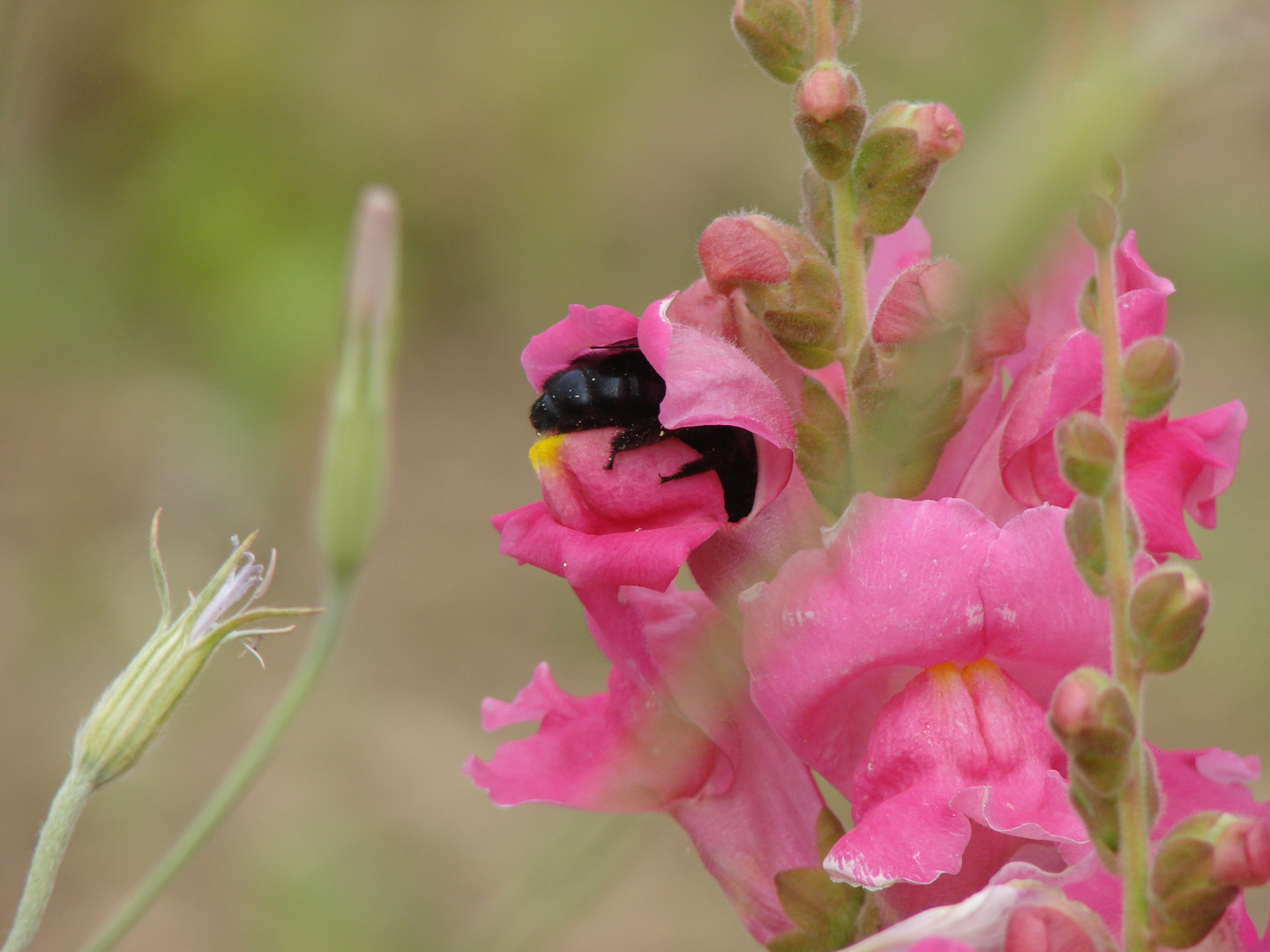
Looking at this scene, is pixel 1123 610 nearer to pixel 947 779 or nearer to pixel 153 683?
pixel 947 779

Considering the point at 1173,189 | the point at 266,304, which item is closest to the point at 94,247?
the point at 266,304

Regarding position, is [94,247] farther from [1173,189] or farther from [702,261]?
[1173,189]

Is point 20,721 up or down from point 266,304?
down

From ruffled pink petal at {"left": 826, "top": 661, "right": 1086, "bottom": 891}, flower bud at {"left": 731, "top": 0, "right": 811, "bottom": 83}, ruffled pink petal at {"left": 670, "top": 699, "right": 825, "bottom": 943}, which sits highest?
flower bud at {"left": 731, "top": 0, "right": 811, "bottom": 83}

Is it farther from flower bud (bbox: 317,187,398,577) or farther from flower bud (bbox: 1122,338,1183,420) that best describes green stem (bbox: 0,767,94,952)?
flower bud (bbox: 1122,338,1183,420)

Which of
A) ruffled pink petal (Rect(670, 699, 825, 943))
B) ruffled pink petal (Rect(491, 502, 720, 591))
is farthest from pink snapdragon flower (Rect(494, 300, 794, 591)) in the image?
ruffled pink petal (Rect(670, 699, 825, 943))

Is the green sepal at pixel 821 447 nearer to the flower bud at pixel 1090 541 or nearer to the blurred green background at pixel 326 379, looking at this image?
the flower bud at pixel 1090 541

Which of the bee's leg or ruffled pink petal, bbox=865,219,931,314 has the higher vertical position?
ruffled pink petal, bbox=865,219,931,314
